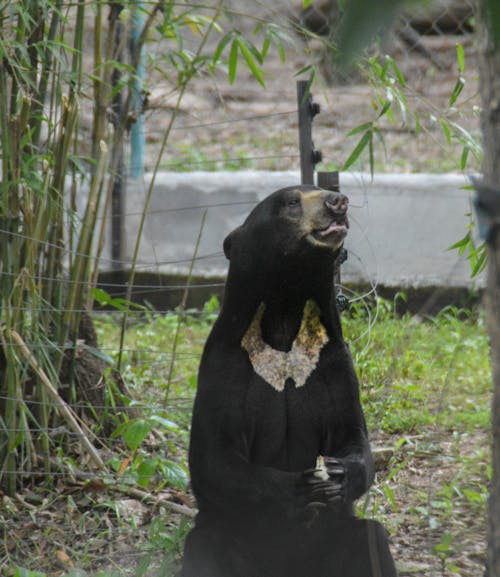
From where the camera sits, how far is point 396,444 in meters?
4.37

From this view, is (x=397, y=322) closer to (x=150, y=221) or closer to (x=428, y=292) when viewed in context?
(x=428, y=292)

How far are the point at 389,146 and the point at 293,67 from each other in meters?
2.73

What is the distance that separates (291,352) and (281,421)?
0.68ft

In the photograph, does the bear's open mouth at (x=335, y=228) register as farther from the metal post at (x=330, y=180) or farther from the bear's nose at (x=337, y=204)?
the metal post at (x=330, y=180)

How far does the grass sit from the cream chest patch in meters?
0.42

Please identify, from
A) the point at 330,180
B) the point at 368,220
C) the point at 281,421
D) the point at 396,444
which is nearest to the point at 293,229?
the point at 281,421

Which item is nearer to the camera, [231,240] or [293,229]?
[293,229]

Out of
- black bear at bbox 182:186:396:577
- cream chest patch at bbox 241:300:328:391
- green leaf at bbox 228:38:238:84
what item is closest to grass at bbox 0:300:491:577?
black bear at bbox 182:186:396:577

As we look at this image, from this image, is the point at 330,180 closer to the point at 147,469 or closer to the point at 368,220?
the point at 147,469

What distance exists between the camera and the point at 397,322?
5.40 meters

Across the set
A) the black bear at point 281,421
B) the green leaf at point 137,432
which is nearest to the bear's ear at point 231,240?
the black bear at point 281,421

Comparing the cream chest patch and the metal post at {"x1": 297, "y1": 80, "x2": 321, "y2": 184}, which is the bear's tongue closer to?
the cream chest patch

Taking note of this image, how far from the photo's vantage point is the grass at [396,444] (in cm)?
352

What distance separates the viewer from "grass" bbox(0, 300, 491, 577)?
3518mm
